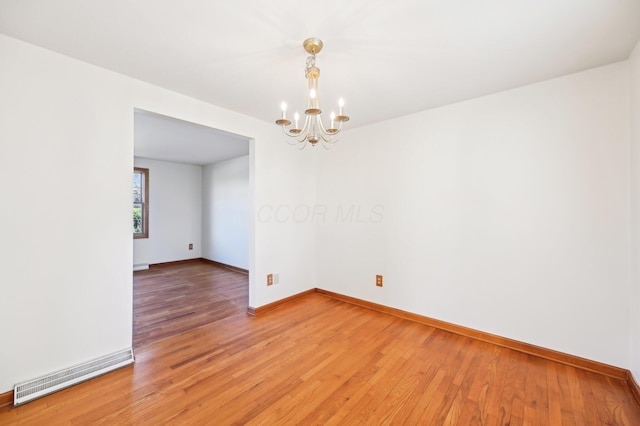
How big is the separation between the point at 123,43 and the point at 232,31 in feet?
2.45

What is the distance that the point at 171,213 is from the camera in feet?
18.8

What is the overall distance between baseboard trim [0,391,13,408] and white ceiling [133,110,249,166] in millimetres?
2427

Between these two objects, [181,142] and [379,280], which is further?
[181,142]

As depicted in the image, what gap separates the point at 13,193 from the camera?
1625 mm

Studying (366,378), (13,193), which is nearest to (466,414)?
(366,378)

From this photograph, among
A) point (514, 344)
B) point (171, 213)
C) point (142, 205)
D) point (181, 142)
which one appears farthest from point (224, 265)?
point (514, 344)

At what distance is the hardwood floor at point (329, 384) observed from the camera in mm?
1512

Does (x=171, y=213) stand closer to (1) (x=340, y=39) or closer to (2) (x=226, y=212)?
(2) (x=226, y=212)

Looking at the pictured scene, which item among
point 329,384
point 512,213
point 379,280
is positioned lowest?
point 329,384

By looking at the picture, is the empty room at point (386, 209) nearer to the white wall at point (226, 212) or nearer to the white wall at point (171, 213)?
the white wall at point (226, 212)

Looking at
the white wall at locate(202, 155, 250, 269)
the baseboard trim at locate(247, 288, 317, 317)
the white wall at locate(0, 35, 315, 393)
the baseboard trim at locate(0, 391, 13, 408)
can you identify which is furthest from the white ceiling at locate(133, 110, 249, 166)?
the baseboard trim at locate(0, 391, 13, 408)

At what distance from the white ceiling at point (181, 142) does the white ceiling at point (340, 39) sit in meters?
1.01

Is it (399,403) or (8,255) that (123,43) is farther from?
(399,403)

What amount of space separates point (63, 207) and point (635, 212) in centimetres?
388
